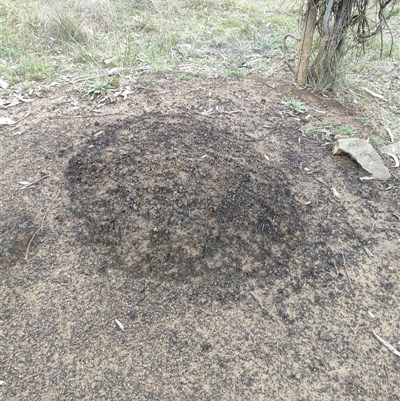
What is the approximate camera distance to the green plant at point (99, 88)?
3.81 m

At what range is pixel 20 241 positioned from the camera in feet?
7.32

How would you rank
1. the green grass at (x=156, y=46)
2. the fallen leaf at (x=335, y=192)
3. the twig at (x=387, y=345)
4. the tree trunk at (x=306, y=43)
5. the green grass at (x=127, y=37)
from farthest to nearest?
the green grass at (x=127, y=37), the green grass at (x=156, y=46), the tree trunk at (x=306, y=43), the fallen leaf at (x=335, y=192), the twig at (x=387, y=345)

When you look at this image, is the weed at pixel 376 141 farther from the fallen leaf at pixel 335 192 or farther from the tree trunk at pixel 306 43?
the tree trunk at pixel 306 43

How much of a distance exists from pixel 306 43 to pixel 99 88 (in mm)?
2208

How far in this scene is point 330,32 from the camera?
142 inches

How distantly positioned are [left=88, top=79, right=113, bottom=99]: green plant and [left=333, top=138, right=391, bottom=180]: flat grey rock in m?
2.37

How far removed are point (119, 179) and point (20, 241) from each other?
0.72 metres

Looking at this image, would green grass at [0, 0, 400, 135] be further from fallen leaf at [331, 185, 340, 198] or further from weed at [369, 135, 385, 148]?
fallen leaf at [331, 185, 340, 198]

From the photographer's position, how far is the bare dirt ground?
5.60 ft

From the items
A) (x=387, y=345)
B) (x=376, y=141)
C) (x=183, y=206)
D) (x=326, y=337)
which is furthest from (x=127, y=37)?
(x=387, y=345)

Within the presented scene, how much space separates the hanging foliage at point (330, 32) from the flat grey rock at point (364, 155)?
1.15m

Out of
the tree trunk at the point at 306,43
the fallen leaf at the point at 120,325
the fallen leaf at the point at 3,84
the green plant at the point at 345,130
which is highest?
the tree trunk at the point at 306,43

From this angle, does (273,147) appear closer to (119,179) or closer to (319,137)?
(319,137)

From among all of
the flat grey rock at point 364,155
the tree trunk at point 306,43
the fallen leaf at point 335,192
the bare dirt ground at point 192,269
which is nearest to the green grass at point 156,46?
the tree trunk at point 306,43
